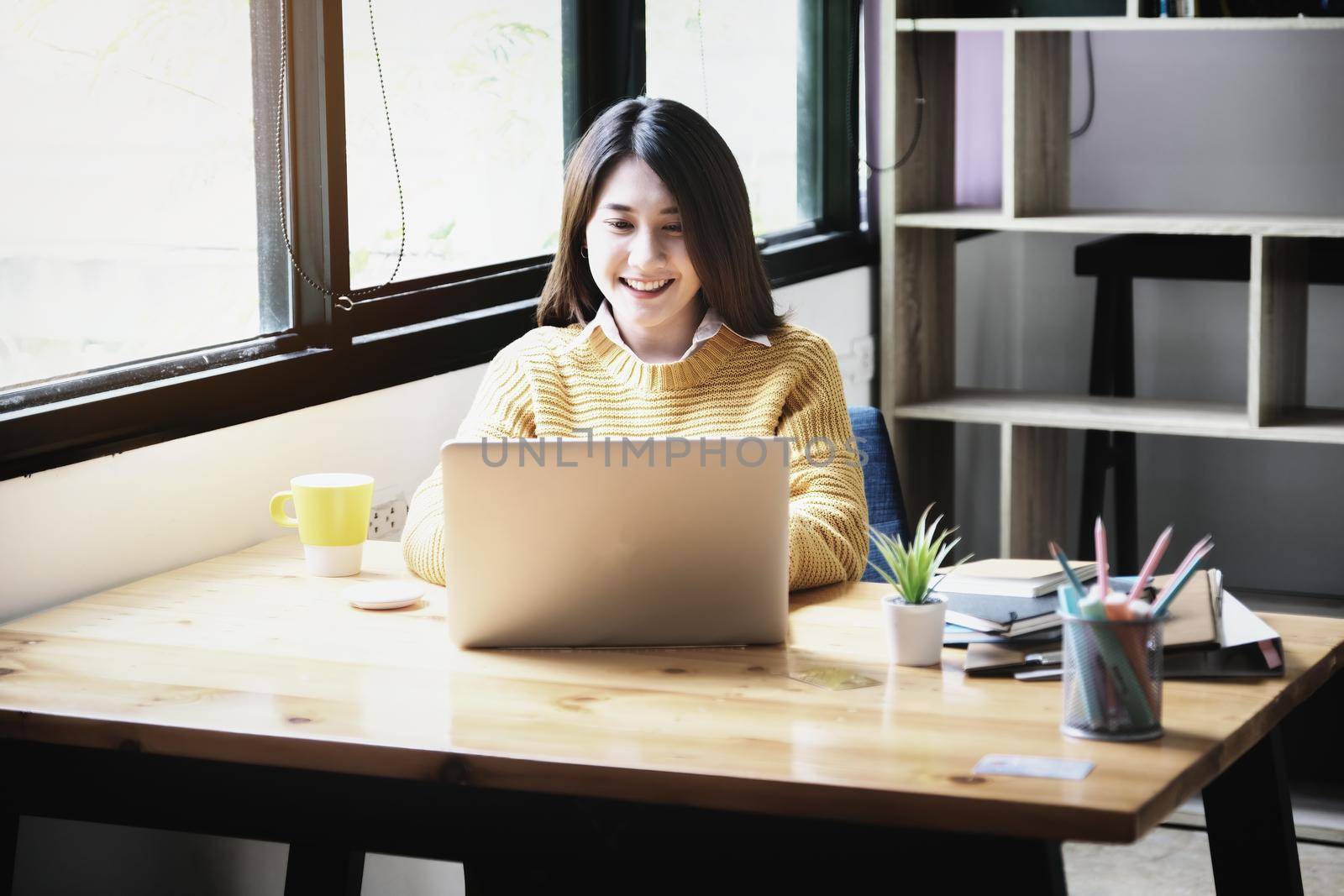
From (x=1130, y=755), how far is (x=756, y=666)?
366mm

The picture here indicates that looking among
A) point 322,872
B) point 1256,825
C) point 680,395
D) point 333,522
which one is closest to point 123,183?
point 333,522

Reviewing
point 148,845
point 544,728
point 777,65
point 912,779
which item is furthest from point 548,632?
point 777,65

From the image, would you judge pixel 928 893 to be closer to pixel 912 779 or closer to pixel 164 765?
pixel 912 779

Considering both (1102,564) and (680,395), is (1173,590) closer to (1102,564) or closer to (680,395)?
(1102,564)

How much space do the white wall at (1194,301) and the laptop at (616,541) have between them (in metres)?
2.44

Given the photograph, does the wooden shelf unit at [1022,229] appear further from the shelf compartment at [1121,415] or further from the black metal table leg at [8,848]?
the black metal table leg at [8,848]

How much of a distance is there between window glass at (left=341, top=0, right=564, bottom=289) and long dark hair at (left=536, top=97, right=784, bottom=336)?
199 millimetres

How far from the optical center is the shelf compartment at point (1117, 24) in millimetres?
2984

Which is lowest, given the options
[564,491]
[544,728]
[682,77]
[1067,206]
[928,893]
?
[928,893]

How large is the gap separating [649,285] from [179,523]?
613 mm

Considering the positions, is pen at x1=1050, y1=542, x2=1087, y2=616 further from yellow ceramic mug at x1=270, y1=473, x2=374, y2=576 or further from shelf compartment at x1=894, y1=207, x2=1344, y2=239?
shelf compartment at x1=894, y1=207, x2=1344, y2=239

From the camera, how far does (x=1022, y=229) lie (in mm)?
3414

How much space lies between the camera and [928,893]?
3.97 ft

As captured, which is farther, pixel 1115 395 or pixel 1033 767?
pixel 1115 395
